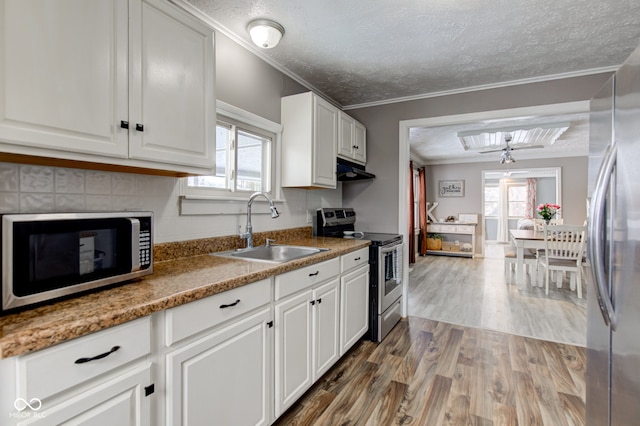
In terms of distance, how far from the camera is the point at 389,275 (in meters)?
2.99

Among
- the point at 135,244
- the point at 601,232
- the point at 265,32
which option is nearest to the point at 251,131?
the point at 265,32

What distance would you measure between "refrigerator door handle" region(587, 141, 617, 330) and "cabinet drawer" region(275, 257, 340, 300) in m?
1.30

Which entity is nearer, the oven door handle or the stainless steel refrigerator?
the stainless steel refrigerator

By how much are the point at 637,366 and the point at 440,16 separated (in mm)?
1981

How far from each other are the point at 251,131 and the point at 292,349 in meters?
1.56

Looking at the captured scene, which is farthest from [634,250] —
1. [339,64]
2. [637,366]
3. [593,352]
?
[339,64]

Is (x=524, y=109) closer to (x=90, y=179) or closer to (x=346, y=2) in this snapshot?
(x=346, y=2)

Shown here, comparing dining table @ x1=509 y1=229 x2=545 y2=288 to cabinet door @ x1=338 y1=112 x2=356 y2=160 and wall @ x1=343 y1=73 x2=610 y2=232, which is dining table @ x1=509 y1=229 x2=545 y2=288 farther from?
cabinet door @ x1=338 y1=112 x2=356 y2=160

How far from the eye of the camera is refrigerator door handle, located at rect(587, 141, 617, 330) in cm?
113

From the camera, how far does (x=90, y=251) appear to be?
1.08 metres

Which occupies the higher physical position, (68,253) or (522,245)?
(68,253)

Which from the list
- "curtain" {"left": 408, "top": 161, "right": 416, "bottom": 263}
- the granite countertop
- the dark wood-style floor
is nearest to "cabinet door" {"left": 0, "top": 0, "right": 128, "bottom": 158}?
the granite countertop

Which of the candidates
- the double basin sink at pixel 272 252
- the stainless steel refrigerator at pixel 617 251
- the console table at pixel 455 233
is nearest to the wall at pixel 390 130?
→ the double basin sink at pixel 272 252

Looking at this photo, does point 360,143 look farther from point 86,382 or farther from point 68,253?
point 86,382
